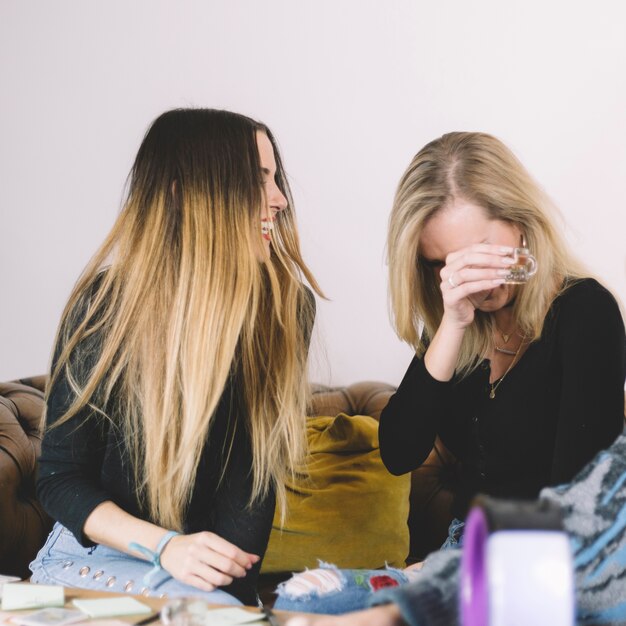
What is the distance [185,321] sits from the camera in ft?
4.14

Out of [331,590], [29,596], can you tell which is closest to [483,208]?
[331,590]

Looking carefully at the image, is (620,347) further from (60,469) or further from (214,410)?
(60,469)

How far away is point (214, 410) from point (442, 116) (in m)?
1.15

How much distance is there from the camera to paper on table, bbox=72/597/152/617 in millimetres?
835

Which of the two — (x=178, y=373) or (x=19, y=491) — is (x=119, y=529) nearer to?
(x=178, y=373)

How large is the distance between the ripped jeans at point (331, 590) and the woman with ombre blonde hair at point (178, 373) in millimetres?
127

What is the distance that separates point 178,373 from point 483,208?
0.58 m

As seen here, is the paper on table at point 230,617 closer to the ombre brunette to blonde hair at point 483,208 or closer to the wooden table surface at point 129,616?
the wooden table surface at point 129,616

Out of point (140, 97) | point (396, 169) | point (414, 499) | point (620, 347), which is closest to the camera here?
point (620, 347)

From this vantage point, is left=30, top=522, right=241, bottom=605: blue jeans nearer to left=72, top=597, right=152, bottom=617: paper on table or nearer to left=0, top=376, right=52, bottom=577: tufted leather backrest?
left=72, top=597, right=152, bottom=617: paper on table

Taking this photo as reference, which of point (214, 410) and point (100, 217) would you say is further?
point (100, 217)

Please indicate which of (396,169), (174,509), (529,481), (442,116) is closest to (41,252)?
(396,169)

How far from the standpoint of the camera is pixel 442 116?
2.08m

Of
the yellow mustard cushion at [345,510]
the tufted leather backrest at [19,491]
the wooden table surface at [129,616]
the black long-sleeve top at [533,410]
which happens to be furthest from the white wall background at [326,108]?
the wooden table surface at [129,616]
